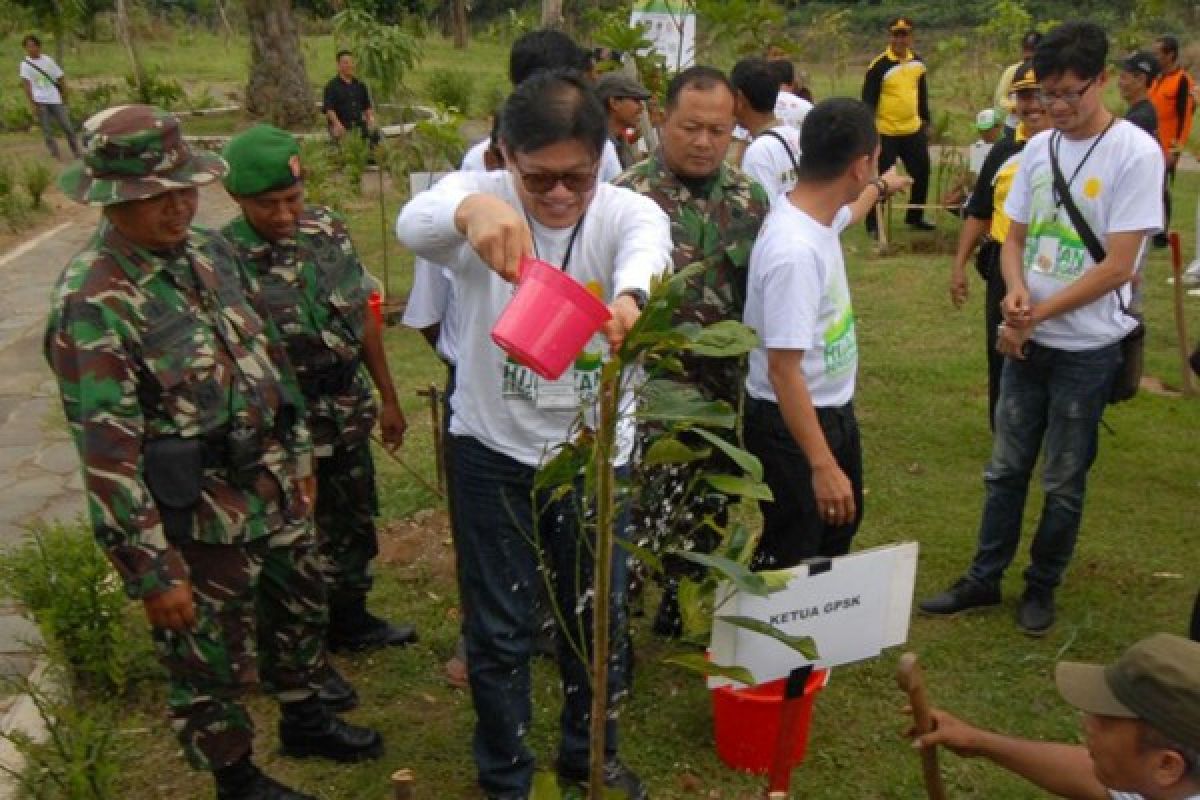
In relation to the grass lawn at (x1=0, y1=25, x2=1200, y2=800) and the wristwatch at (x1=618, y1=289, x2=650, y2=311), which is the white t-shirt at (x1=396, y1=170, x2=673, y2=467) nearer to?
the wristwatch at (x1=618, y1=289, x2=650, y2=311)

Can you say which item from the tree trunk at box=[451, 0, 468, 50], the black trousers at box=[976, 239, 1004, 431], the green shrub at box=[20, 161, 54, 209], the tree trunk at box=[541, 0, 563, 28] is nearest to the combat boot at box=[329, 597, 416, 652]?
the black trousers at box=[976, 239, 1004, 431]

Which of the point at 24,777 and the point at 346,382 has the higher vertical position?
the point at 346,382

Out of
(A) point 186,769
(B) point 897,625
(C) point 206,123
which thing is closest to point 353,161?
(C) point 206,123

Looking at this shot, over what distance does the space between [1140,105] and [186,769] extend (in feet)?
23.1

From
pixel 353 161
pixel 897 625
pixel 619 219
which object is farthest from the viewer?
pixel 353 161

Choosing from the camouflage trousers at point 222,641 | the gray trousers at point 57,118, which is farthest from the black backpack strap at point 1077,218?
the gray trousers at point 57,118

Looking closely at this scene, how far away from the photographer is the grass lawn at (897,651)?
3.24 metres

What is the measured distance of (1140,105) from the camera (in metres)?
7.66

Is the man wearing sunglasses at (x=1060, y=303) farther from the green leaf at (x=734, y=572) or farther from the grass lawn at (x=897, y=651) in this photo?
the green leaf at (x=734, y=572)

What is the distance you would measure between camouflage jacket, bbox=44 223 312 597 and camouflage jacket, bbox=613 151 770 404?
1227mm

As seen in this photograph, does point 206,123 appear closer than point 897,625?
No

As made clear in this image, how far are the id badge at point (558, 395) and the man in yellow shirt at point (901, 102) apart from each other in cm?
820

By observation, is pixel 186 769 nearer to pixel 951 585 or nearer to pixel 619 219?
pixel 619 219

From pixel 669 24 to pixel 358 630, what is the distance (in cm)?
321
